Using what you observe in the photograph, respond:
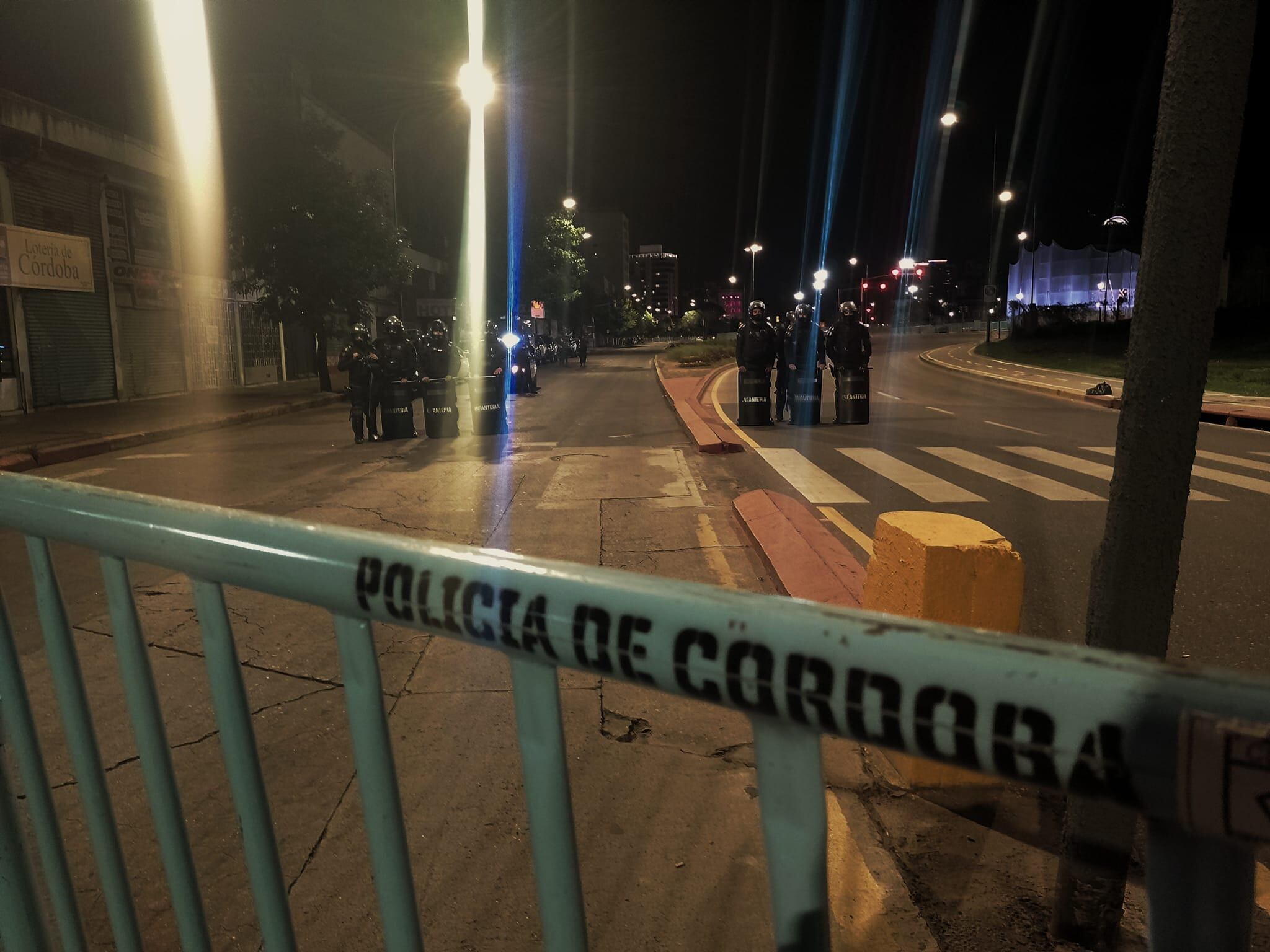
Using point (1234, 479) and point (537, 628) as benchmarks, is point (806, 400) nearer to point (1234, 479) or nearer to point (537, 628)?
point (1234, 479)

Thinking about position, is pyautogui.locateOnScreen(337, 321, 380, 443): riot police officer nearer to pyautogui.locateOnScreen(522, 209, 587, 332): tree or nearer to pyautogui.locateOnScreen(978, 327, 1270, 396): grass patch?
pyautogui.locateOnScreen(978, 327, 1270, 396): grass patch

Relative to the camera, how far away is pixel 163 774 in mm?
1423

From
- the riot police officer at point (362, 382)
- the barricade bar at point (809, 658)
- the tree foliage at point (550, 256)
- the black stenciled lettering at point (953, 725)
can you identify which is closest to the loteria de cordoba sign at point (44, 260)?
the riot police officer at point (362, 382)

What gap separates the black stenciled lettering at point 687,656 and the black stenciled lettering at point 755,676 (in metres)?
0.02

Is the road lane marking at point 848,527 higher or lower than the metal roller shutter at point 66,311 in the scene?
lower

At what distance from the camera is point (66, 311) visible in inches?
816

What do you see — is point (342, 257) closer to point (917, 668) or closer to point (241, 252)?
point (241, 252)

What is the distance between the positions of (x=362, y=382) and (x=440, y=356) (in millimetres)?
1448

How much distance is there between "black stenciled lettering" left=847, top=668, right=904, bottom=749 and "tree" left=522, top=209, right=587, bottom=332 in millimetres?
59604

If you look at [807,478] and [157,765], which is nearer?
[157,765]

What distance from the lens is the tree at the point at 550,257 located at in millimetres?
58531

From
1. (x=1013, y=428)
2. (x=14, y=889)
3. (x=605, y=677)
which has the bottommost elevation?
(x=1013, y=428)

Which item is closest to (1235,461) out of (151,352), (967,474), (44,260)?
(967,474)

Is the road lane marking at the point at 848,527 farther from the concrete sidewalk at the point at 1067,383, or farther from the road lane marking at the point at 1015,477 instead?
the concrete sidewalk at the point at 1067,383
